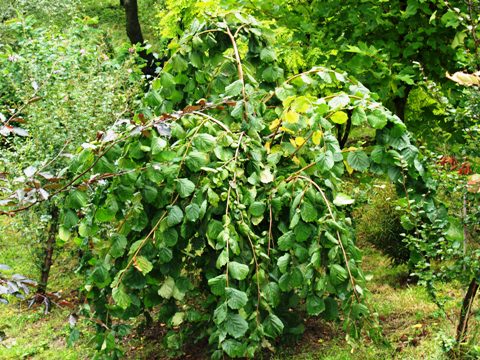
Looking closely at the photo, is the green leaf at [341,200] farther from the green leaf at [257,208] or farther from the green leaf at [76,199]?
the green leaf at [76,199]

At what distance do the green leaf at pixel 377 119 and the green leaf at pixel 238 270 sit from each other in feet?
3.74

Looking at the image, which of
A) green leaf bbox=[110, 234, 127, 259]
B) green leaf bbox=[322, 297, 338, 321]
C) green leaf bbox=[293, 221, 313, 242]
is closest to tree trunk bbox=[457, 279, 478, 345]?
green leaf bbox=[322, 297, 338, 321]

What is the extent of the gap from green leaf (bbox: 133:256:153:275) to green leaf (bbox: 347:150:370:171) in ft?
4.40

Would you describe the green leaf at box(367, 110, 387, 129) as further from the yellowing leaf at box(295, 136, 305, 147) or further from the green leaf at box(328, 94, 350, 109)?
the yellowing leaf at box(295, 136, 305, 147)

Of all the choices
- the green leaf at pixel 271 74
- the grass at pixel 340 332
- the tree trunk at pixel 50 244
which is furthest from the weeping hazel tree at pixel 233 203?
the tree trunk at pixel 50 244

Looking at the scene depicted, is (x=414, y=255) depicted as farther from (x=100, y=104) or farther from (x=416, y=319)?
(x=100, y=104)

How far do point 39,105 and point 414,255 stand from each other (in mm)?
4165

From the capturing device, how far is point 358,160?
12.0 feet

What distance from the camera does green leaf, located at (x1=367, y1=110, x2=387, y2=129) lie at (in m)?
3.56

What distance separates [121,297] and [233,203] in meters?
0.85

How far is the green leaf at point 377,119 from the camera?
3557 mm

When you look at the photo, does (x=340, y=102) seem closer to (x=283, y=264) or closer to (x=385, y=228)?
(x=283, y=264)

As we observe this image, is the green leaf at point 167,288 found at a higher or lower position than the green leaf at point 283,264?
lower

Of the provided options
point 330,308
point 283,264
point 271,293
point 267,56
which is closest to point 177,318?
point 271,293
